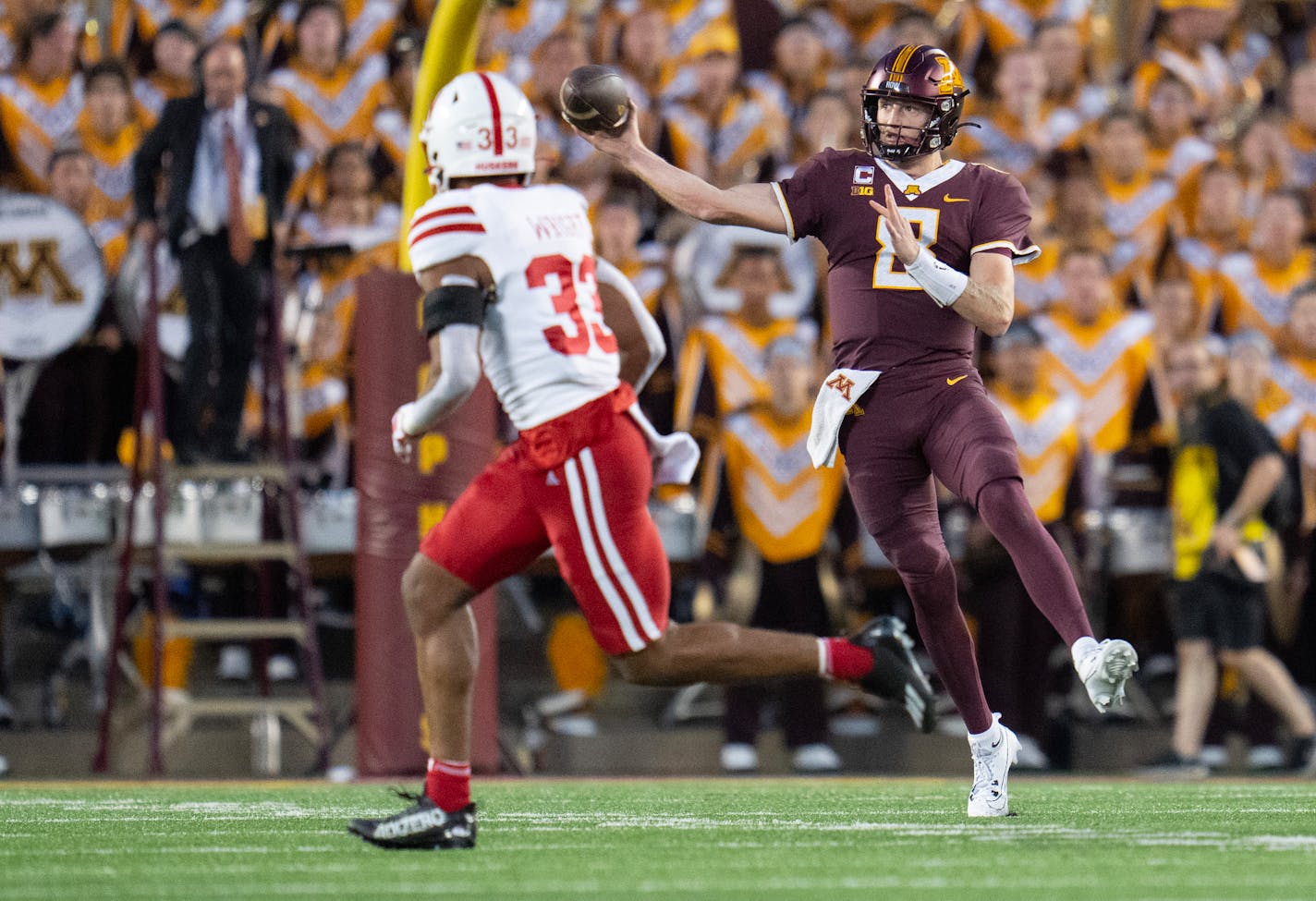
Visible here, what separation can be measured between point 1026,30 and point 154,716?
6.31 meters

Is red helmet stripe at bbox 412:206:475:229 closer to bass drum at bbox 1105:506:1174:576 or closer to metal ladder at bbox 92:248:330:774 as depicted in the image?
metal ladder at bbox 92:248:330:774

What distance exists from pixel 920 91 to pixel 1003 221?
16.5 inches

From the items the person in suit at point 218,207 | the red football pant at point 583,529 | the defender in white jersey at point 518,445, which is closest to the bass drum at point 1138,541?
the person in suit at point 218,207

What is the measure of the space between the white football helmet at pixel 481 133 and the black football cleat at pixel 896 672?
4.94 feet

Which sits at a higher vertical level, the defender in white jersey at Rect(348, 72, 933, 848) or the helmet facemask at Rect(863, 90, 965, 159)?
the helmet facemask at Rect(863, 90, 965, 159)

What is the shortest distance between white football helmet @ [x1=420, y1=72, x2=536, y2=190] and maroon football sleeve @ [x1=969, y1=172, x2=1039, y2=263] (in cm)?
126

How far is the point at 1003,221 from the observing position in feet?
19.9

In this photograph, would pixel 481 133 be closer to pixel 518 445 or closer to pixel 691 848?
pixel 518 445

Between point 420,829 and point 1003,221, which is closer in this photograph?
point 420,829

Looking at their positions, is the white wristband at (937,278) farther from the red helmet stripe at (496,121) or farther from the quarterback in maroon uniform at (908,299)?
the red helmet stripe at (496,121)

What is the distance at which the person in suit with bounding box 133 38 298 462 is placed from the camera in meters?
9.64

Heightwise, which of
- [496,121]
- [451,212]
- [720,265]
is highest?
[720,265]

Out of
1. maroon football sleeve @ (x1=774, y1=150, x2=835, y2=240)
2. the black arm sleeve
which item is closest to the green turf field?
the black arm sleeve

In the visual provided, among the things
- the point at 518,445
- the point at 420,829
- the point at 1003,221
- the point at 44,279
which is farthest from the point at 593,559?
the point at 44,279
